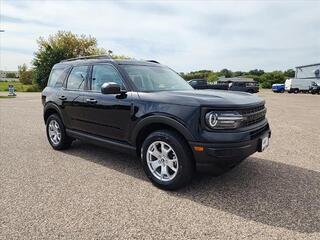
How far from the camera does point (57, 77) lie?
5559 millimetres

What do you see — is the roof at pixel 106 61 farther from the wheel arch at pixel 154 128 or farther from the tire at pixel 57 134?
the wheel arch at pixel 154 128

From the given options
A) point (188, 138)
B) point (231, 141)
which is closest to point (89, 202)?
point (188, 138)

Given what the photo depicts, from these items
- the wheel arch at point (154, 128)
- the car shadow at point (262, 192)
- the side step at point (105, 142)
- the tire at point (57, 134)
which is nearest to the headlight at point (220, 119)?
the wheel arch at point (154, 128)

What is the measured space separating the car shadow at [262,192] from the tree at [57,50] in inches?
1614

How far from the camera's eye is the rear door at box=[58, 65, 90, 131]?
4.79 m

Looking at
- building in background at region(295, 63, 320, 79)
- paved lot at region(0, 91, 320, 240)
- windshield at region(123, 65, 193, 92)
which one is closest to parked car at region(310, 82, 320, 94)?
building in background at region(295, 63, 320, 79)

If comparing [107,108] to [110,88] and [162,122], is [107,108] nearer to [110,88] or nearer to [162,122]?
[110,88]

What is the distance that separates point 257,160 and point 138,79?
2.55 metres

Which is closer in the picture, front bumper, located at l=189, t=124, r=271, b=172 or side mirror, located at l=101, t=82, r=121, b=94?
front bumper, located at l=189, t=124, r=271, b=172

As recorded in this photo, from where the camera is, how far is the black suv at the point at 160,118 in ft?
10.5

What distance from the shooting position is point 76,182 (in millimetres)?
3848

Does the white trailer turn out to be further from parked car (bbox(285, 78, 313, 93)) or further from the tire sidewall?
the tire sidewall

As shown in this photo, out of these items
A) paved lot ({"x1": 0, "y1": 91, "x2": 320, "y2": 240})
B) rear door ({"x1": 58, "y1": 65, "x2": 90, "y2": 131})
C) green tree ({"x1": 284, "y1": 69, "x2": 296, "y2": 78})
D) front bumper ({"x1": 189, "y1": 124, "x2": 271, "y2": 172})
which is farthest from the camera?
green tree ({"x1": 284, "y1": 69, "x2": 296, "y2": 78})

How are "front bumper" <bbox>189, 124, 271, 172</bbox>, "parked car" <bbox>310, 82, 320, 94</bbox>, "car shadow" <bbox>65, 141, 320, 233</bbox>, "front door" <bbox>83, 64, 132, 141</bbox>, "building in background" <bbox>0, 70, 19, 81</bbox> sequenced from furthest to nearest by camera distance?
"building in background" <bbox>0, 70, 19, 81</bbox> → "parked car" <bbox>310, 82, 320, 94</bbox> → "front door" <bbox>83, 64, 132, 141</bbox> → "front bumper" <bbox>189, 124, 271, 172</bbox> → "car shadow" <bbox>65, 141, 320, 233</bbox>
